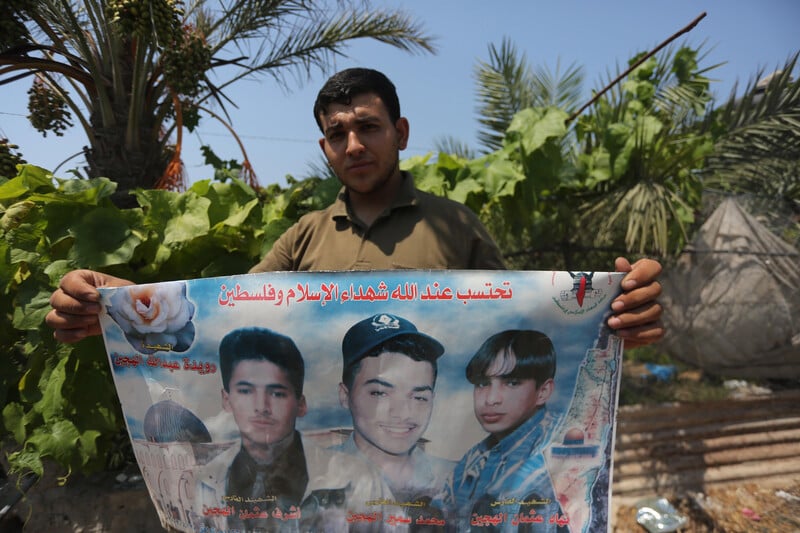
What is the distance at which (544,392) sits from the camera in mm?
1379

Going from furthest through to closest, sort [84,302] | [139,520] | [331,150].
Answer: [139,520] < [331,150] < [84,302]

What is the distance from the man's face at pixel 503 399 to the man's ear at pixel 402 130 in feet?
2.58

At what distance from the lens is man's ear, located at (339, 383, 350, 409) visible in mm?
1354

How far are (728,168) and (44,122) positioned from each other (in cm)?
540

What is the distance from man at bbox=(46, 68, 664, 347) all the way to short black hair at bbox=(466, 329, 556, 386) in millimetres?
274

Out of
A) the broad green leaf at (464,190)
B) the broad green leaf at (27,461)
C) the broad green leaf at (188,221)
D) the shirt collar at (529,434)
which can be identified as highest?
the broad green leaf at (464,190)

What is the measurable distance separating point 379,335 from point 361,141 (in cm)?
61

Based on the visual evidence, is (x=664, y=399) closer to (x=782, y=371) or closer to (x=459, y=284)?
(x=782, y=371)

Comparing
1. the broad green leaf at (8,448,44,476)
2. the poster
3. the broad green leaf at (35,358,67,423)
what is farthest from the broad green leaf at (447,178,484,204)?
the broad green leaf at (8,448,44,476)

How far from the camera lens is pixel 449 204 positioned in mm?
1606

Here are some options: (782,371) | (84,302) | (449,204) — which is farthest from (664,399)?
(84,302)

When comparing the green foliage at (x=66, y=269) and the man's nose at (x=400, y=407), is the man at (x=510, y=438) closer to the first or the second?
the man's nose at (x=400, y=407)

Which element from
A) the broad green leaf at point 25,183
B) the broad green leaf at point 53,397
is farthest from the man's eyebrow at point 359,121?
the broad green leaf at point 53,397

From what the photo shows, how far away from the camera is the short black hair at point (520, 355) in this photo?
1.35m
